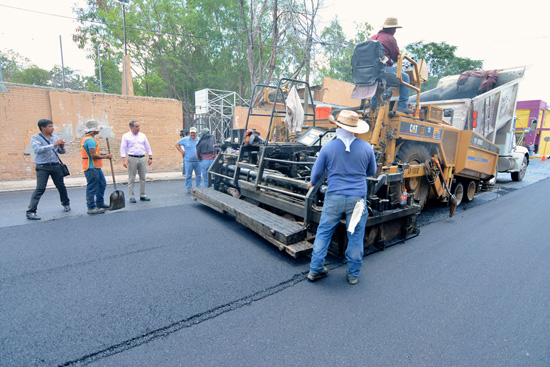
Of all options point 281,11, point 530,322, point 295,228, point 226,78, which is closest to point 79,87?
point 226,78

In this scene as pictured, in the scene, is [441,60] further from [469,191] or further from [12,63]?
[12,63]

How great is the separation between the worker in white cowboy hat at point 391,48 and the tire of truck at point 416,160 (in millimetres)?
647

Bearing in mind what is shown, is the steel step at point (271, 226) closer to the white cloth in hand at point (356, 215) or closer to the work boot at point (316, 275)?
the work boot at point (316, 275)

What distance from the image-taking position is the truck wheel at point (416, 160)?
4.95m

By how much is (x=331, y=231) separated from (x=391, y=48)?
3.21m

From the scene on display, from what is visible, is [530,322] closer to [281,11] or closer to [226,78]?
[281,11]

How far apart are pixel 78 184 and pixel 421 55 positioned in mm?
34020

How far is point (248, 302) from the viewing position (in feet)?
8.84

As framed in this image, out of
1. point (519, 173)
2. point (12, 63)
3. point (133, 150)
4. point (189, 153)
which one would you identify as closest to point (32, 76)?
point (12, 63)

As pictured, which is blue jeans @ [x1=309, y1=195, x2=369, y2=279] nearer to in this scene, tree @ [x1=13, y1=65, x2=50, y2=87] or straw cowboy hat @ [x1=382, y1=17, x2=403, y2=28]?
straw cowboy hat @ [x1=382, y1=17, x2=403, y2=28]

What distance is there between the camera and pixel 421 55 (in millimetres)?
31500

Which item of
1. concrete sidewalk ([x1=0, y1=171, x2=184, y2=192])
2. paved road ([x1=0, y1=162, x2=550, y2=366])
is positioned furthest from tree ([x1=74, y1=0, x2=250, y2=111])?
paved road ([x1=0, y1=162, x2=550, y2=366])

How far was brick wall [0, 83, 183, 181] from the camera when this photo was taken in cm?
843

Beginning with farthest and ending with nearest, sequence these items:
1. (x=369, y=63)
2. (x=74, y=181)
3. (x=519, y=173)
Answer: (x=519, y=173)
(x=74, y=181)
(x=369, y=63)
